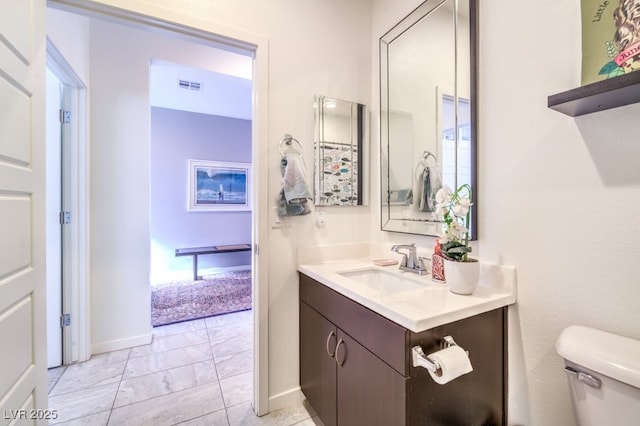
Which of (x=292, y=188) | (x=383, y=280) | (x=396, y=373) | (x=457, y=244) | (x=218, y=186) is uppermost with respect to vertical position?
(x=218, y=186)

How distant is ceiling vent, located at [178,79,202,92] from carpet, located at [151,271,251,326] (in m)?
2.62

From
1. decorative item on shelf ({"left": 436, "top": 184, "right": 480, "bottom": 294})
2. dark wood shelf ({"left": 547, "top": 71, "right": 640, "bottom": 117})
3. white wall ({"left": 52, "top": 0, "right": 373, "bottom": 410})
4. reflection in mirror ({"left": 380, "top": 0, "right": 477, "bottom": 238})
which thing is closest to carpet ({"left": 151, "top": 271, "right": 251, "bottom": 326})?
white wall ({"left": 52, "top": 0, "right": 373, "bottom": 410})

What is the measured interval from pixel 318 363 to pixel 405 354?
682 mm

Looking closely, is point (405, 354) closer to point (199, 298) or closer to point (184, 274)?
point (199, 298)

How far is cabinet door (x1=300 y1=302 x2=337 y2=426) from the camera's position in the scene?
124 cm

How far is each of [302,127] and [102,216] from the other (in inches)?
70.3

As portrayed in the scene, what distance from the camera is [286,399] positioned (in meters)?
1.54

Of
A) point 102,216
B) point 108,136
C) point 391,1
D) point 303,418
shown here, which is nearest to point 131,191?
point 102,216

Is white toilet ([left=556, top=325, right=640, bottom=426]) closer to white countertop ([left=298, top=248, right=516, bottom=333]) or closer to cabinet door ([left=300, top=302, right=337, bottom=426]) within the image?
white countertop ([left=298, top=248, right=516, bottom=333])

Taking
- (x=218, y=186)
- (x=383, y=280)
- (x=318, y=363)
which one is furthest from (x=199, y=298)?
(x=383, y=280)

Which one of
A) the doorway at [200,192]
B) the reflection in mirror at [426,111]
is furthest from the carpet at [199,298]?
the reflection in mirror at [426,111]

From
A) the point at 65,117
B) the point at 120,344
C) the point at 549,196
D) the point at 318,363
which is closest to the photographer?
the point at 549,196

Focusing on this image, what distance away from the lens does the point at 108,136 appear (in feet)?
6.97

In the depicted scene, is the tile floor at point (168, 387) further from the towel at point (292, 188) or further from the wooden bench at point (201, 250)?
the wooden bench at point (201, 250)
